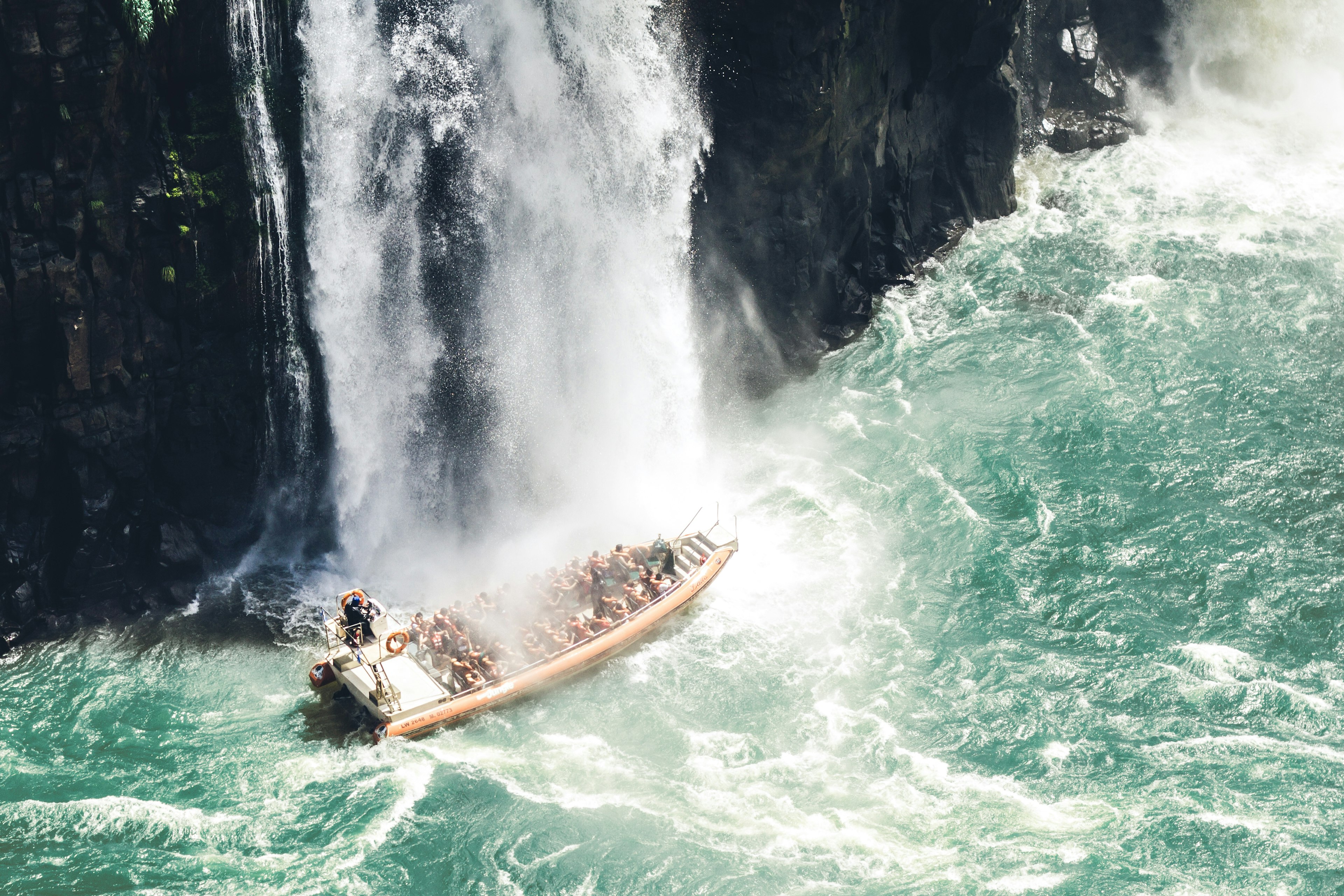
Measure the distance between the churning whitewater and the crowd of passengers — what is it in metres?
1.45

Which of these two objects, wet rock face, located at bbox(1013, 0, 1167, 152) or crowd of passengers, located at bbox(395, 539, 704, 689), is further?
wet rock face, located at bbox(1013, 0, 1167, 152)

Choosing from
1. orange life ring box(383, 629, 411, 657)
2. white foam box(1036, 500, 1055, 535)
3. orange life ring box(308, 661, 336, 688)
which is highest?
orange life ring box(383, 629, 411, 657)

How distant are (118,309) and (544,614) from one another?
15148mm

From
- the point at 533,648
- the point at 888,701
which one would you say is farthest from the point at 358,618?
the point at 888,701

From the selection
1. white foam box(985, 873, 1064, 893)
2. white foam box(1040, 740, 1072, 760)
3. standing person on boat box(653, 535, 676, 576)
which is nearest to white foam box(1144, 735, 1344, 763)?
white foam box(1040, 740, 1072, 760)

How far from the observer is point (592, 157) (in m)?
44.1

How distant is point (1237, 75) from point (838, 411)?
116 feet

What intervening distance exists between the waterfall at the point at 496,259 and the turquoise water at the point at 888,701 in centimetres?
480

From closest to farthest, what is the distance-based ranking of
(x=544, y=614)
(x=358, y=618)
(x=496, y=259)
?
(x=358, y=618) → (x=544, y=614) → (x=496, y=259)

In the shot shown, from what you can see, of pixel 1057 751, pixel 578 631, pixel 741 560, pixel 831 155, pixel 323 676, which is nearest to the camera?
pixel 1057 751

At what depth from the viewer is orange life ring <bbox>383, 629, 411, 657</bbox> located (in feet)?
105

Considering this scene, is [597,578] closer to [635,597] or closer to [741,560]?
[635,597]

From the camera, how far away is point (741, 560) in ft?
128

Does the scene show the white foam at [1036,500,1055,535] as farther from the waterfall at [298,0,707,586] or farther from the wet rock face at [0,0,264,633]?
the wet rock face at [0,0,264,633]
